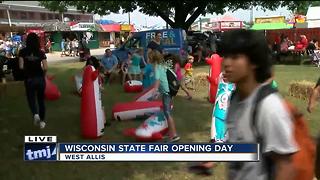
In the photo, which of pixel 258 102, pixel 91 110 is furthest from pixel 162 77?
pixel 258 102

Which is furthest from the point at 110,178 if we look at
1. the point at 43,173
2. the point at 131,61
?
the point at 131,61

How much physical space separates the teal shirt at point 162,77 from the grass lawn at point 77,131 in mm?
1108

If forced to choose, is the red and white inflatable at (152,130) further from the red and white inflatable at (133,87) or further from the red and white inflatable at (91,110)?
the red and white inflatable at (133,87)

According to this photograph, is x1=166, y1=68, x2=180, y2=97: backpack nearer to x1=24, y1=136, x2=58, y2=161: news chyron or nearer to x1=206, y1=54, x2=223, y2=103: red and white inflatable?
x1=206, y1=54, x2=223, y2=103: red and white inflatable

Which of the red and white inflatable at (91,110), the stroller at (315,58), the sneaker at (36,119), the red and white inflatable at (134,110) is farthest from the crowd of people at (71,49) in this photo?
the red and white inflatable at (91,110)

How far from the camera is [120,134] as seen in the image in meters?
8.13

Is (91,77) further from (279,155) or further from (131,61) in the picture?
(131,61)

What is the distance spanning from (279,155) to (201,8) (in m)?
29.0

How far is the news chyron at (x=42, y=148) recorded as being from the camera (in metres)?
2.70

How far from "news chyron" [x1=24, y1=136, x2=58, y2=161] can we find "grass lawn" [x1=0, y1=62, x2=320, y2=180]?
3.12 m

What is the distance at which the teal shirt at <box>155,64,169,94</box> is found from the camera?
22.9 feet

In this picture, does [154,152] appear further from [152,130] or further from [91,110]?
[91,110]

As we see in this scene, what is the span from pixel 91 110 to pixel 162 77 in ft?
4.73

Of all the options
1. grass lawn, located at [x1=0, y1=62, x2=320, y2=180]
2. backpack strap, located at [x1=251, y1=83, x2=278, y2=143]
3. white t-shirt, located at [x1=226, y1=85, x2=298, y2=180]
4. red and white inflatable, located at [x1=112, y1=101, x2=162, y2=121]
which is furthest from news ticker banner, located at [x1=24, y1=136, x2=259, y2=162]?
red and white inflatable, located at [x1=112, y1=101, x2=162, y2=121]
